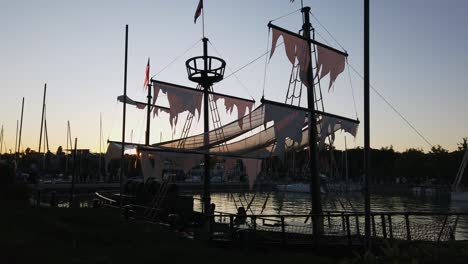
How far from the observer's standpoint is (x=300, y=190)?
104 m

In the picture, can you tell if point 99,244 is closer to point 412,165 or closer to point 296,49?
point 296,49

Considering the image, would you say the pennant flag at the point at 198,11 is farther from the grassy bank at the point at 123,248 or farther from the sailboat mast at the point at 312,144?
the grassy bank at the point at 123,248

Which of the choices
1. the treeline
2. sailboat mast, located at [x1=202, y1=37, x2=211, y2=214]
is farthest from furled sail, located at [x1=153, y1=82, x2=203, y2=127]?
the treeline

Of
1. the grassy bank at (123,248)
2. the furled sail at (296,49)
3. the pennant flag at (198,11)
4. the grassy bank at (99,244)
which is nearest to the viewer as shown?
the grassy bank at (123,248)

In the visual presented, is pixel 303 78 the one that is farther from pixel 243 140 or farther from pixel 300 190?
pixel 300 190

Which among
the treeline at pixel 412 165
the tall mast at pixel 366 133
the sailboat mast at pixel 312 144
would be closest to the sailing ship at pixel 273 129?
the sailboat mast at pixel 312 144

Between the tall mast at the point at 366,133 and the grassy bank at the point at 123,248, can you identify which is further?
the tall mast at the point at 366,133

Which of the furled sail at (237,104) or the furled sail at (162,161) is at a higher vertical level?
the furled sail at (237,104)

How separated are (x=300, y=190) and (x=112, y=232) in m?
89.7

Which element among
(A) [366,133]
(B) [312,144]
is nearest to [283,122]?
(B) [312,144]

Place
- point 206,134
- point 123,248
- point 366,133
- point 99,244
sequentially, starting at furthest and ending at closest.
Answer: point 206,134, point 99,244, point 123,248, point 366,133

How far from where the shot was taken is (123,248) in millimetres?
14320

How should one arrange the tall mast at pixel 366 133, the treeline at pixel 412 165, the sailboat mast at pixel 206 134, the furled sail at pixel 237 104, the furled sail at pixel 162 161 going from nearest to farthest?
the tall mast at pixel 366 133 → the sailboat mast at pixel 206 134 → the furled sail at pixel 162 161 → the furled sail at pixel 237 104 → the treeline at pixel 412 165

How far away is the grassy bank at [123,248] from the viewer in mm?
8250
